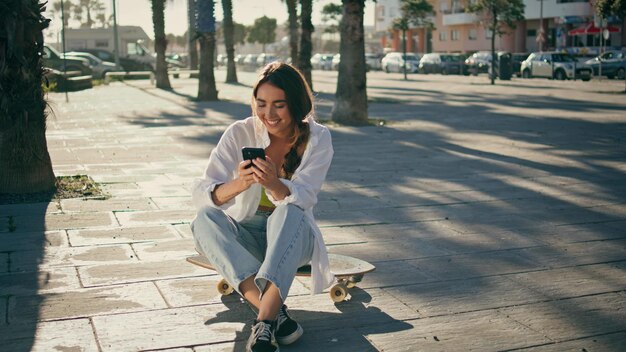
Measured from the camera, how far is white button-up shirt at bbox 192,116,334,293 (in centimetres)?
412

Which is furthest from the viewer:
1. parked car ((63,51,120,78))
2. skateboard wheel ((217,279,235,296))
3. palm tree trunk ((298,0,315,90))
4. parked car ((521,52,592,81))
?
parked car ((63,51,120,78))

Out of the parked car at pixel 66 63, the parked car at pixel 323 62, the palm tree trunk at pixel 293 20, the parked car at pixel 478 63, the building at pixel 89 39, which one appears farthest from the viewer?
the parked car at pixel 323 62

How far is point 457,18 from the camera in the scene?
230ft

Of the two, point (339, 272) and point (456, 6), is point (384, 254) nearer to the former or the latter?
point (339, 272)

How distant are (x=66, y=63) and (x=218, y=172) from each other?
33.8m

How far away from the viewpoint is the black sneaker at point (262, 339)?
3658mm

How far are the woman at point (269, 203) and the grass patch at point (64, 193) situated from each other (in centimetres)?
383

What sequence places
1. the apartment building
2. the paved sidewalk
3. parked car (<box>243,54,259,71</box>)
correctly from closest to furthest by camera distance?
the paved sidewalk < the apartment building < parked car (<box>243,54,259,71</box>)

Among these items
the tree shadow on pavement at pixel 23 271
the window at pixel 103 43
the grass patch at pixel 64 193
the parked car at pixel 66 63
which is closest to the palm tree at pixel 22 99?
the grass patch at pixel 64 193

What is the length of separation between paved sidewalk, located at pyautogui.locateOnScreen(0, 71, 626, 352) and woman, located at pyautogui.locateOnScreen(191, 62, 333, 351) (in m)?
0.26

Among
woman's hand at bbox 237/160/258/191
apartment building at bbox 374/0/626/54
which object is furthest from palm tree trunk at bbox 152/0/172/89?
woman's hand at bbox 237/160/258/191

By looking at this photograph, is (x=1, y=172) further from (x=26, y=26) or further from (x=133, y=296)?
(x=133, y=296)

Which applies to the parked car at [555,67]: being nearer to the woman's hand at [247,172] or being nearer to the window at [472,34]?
the window at [472,34]

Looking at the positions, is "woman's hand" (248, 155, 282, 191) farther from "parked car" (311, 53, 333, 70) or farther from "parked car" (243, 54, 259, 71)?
"parked car" (311, 53, 333, 70)
